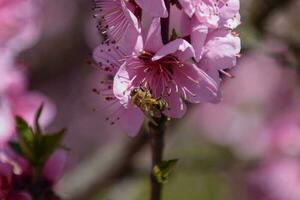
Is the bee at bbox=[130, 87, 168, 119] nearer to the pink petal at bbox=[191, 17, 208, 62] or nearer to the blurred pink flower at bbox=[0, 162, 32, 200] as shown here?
the pink petal at bbox=[191, 17, 208, 62]

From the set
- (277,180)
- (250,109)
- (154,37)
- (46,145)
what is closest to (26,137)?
(46,145)

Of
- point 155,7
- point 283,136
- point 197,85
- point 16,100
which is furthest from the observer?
point 283,136

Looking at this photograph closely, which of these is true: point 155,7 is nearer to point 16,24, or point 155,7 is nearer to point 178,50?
point 178,50

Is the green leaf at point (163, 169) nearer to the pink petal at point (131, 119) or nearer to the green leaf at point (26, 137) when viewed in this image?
the pink petal at point (131, 119)

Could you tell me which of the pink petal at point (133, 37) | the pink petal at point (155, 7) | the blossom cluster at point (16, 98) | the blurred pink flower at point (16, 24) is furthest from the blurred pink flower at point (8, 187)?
the blurred pink flower at point (16, 24)

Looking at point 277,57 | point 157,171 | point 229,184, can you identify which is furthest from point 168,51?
point 229,184

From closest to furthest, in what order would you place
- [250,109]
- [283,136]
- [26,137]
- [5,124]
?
[26,137], [5,124], [283,136], [250,109]
